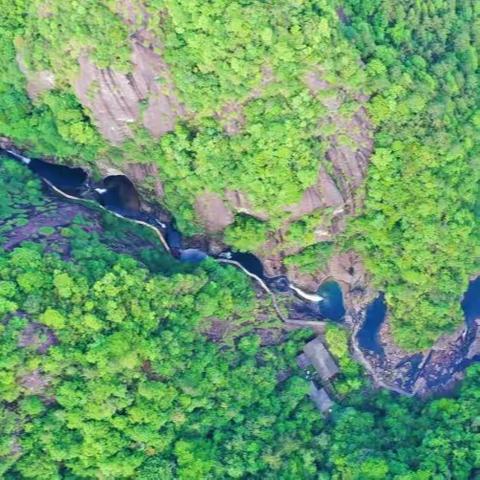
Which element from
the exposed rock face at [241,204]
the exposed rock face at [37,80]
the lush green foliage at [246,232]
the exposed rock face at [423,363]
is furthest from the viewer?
the exposed rock face at [423,363]

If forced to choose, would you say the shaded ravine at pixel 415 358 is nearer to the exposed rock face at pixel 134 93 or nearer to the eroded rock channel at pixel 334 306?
the eroded rock channel at pixel 334 306

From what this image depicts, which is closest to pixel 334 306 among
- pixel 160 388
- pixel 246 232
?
pixel 246 232

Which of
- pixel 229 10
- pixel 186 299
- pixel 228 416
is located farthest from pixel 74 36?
pixel 228 416

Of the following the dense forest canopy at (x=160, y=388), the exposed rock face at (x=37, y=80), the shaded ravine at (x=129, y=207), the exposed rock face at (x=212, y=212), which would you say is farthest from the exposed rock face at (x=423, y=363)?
the exposed rock face at (x=37, y=80)

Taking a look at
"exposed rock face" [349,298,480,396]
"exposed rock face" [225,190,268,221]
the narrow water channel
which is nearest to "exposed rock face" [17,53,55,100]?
"exposed rock face" [225,190,268,221]

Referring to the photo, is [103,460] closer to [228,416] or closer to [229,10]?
[228,416]

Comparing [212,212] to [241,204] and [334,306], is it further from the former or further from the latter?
[334,306]
